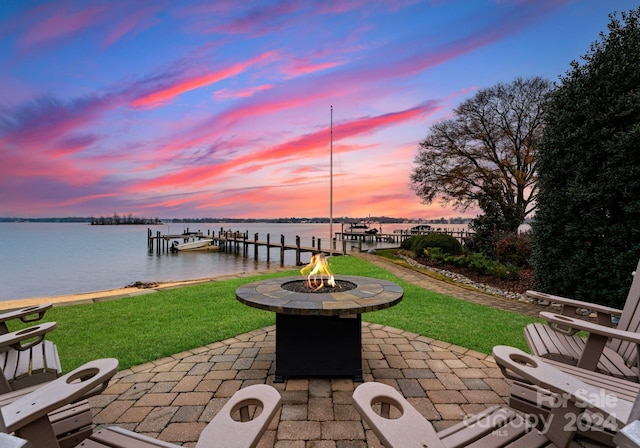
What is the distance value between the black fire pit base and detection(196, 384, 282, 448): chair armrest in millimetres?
1402

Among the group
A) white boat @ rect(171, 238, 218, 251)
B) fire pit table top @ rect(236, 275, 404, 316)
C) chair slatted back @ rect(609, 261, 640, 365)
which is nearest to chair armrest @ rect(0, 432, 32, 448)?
fire pit table top @ rect(236, 275, 404, 316)

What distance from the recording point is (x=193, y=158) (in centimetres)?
1858

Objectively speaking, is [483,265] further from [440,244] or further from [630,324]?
[630,324]

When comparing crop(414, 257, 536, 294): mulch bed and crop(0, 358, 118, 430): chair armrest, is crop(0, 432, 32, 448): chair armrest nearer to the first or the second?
crop(0, 358, 118, 430): chair armrest

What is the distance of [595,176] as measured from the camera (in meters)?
5.61

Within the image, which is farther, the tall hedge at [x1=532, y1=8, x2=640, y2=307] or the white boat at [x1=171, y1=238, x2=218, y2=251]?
the white boat at [x1=171, y1=238, x2=218, y2=251]

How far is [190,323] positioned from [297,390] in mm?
2636

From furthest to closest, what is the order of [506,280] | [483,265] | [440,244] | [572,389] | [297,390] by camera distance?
[440,244]
[483,265]
[506,280]
[297,390]
[572,389]

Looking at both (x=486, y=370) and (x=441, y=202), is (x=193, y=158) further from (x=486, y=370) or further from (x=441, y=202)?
(x=486, y=370)

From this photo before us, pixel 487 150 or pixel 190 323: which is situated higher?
pixel 487 150

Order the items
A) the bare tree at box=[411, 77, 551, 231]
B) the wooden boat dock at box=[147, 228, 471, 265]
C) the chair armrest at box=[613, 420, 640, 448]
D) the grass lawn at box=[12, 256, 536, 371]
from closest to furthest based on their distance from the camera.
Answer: the chair armrest at box=[613, 420, 640, 448]
the grass lawn at box=[12, 256, 536, 371]
the bare tree at box=[411, 77, 551, 231]
the wooden boat dock at box=[147, 228, 471, 265]

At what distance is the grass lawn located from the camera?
3.65 metres

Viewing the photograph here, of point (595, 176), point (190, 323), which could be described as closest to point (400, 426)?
point (190, 323)

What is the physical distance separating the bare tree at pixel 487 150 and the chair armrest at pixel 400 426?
1436 centimetres
